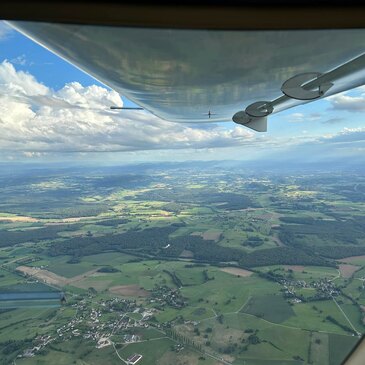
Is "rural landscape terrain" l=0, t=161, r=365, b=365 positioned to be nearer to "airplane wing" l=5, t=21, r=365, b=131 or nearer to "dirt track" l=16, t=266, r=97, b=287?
"dirt track" l=16, t=266, r=97, b=287

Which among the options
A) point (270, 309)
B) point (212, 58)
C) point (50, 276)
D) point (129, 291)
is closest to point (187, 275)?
point (129, 291)

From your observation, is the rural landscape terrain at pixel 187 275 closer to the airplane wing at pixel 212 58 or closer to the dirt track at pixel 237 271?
the dirt track at pixel 237 271

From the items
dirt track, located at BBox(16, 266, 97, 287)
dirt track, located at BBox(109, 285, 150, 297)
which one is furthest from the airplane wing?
dirt track, located at BBox(16, 266, 97, 287)

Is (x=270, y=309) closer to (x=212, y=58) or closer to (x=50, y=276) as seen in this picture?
(x=50, y=276)

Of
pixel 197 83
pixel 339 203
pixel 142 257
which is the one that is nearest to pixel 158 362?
pixel 197 83

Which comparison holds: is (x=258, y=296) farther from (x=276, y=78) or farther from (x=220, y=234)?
(x=276, y=78)

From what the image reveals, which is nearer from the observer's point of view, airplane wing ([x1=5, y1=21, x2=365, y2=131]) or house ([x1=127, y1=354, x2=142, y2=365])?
airplane wing ([x1=5, y1=21, x2=365, y2=131])
